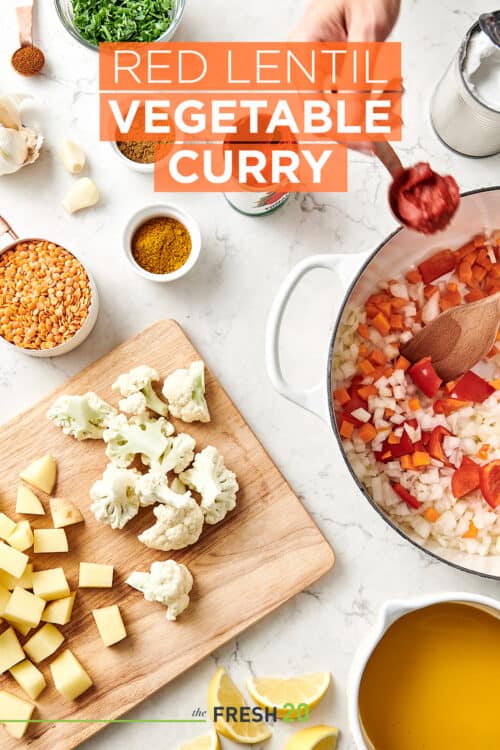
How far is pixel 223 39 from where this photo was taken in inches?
73.2

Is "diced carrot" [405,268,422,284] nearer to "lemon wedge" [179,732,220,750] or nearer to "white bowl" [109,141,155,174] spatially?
"white bowl" [109,141,155,174]

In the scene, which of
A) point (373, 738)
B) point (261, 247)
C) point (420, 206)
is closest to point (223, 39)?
point (261, 247)

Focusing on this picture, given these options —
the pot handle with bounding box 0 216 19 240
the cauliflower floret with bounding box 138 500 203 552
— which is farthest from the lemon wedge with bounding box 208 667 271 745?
the pot handle with bounding box 0 216 19 240

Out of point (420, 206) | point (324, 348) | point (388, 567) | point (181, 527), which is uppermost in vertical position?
point (420, 206)

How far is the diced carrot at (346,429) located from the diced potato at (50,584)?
713mm

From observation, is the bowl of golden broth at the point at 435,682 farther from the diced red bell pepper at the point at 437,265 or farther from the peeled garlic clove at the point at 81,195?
the peeled garlic clove at the point at 81,195

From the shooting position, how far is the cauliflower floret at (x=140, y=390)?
171 centimetres

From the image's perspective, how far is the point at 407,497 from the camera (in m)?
1.70

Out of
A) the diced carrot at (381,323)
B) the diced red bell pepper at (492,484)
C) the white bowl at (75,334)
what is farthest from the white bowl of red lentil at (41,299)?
the diced red bell pepper at (492,484)

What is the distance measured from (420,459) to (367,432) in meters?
0.13

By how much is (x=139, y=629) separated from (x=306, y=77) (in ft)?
4.51

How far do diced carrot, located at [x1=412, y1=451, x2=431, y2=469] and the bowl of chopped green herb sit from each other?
1.14 m

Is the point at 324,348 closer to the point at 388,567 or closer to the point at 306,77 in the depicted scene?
the point at 388,567

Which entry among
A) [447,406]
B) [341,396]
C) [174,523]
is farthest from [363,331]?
[174,523]
